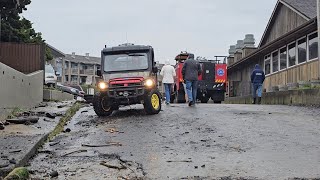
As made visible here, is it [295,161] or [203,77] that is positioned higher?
[203,77]

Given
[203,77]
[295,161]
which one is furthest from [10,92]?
[203,77]

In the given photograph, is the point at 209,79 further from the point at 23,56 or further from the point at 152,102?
the point at 152,102

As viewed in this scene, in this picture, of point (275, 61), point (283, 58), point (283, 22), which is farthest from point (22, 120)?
point (283, 22)

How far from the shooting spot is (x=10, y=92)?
12.6 metres

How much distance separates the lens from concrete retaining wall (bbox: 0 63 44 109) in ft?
38.5

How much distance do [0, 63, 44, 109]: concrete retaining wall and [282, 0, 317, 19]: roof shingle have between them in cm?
1632

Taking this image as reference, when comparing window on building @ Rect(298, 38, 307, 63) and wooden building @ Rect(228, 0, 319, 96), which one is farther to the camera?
window on building @ Rect(298, 38, 307, 63)

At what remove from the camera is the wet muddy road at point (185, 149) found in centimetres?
647

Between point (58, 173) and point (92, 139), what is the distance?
3.00 metres

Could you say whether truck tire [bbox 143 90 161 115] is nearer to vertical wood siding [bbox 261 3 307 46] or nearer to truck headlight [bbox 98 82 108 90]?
truck headlight [bbox 98 82 108 90]

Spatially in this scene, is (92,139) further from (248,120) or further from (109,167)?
(248,120)

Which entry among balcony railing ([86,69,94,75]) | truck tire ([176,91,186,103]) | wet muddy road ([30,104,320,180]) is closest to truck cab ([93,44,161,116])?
wet muddy road ([30,104,320,180])

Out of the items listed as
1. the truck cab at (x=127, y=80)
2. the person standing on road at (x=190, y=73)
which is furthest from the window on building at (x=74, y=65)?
the truck cab at (x=127, y=80)

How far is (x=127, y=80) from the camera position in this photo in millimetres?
13773
